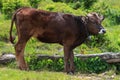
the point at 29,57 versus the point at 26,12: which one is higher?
the point at 26,12

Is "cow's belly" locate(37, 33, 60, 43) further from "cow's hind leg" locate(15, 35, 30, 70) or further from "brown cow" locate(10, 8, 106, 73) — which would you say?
"cow's hind leg" locate(15, 35, 30, 70)

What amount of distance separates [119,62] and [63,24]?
7.91 ft

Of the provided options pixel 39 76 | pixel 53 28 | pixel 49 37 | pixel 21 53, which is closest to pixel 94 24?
pixel 53 28

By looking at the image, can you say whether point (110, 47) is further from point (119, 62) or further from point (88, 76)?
point (88, 76)

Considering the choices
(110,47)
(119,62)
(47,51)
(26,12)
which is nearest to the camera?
(26,12)

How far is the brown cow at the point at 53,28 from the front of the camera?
40.9 feet

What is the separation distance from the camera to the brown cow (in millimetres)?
12461

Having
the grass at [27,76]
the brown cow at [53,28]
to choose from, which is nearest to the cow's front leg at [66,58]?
the brown cow at [53,28]

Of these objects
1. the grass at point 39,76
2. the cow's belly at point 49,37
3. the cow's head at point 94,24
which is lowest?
the grass at point 39,76

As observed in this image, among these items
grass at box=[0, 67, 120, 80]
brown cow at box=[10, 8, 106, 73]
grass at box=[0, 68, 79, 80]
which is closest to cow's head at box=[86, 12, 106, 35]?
brown cow at box=[10, 8, 106, 73]

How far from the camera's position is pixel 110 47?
17.3m

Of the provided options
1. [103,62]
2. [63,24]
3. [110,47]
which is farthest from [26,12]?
[110,47]

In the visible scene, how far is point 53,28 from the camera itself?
12.6 metres

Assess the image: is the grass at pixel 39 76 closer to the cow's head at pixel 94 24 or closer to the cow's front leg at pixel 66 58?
the cow's front leg at pixel 66 58
